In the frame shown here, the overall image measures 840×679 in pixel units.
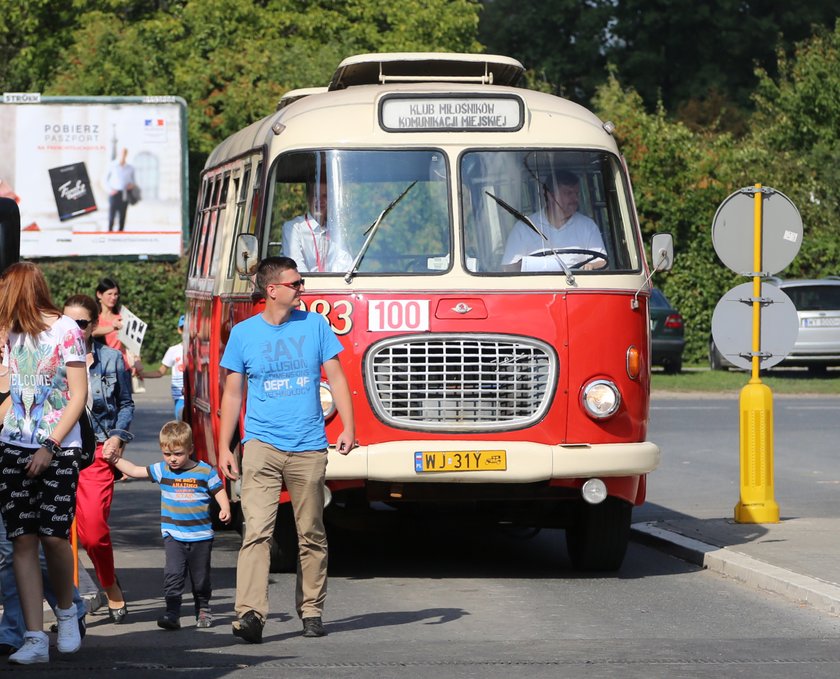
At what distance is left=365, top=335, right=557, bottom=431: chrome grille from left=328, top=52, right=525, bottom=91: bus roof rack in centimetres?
253

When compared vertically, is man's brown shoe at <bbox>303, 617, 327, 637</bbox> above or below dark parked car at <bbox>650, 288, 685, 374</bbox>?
below

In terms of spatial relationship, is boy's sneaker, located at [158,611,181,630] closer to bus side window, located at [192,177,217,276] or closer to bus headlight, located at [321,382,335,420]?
bus headlight, located at [321,382,335,420]

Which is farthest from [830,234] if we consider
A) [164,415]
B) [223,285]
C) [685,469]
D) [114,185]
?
[223,285]

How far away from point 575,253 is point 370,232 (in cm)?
127

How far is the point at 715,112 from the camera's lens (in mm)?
57562

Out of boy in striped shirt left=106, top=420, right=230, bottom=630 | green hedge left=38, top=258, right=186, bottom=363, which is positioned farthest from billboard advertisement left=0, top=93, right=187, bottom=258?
boy in striped shirt left=106, top=420, right=230, bottom=630

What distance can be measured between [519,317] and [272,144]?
1913 millimetres

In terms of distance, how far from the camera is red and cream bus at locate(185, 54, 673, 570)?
34.6 ft

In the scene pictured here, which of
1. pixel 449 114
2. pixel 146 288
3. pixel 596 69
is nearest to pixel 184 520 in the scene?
pixel 449 114

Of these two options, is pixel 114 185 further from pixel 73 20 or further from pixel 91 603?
pixel 91 603

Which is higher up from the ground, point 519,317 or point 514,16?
point 514,16

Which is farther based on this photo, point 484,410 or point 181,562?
point 484,410

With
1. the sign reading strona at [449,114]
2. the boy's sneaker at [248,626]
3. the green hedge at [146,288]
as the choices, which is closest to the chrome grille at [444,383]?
the sign reading strona at [449,114]

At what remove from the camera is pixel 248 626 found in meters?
8.38
